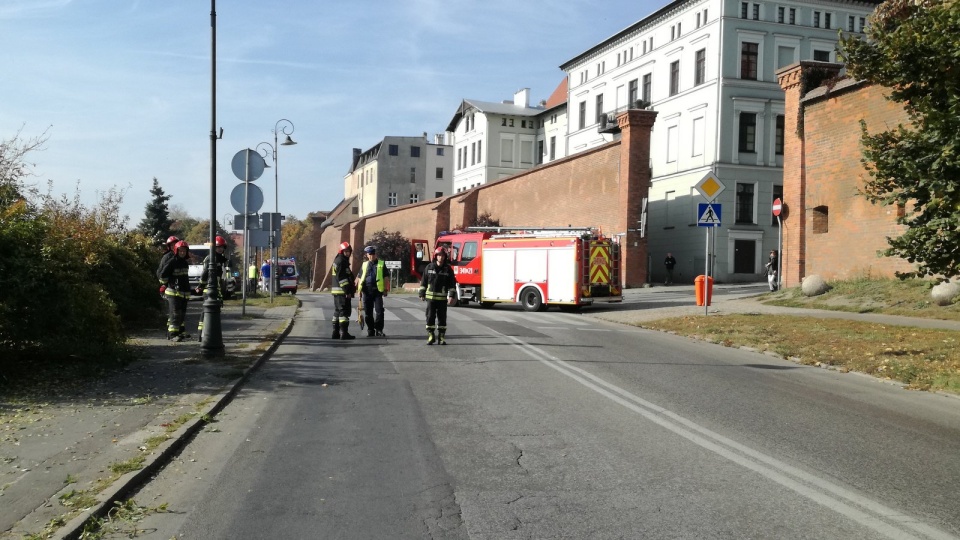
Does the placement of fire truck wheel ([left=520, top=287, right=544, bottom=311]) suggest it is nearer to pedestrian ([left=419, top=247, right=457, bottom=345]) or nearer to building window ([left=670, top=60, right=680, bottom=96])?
pedestrian ([left=419, top=247, right=457, bottom=345])

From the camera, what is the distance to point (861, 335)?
15445 mm

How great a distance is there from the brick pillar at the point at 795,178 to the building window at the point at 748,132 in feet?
64.7

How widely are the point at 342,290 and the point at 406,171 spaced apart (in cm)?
8960

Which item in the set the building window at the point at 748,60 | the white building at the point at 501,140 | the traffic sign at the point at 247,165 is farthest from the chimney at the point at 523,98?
the traffic sign at the point at 247,165

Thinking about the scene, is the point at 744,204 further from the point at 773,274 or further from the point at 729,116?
the point at 773,274

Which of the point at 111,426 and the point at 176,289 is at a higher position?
the point at 176,289

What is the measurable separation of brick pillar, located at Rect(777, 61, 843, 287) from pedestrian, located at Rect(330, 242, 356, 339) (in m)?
17.4

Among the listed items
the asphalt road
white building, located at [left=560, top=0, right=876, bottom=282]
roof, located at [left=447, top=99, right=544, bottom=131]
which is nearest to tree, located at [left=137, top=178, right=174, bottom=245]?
roof, located at [left=447, top=99, right=544, bottom=131]

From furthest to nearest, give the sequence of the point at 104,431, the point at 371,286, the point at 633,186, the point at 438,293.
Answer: the point at 633,186, the point at 371,286, the point at 438,293, the point at 104,431

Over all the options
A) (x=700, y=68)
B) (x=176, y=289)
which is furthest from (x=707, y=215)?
(x=700, y=68)

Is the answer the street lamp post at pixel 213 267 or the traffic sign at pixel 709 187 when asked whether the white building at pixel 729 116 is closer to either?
the traffic sign at pixel 709 187

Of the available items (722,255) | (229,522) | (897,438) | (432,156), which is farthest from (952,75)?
(432,156)

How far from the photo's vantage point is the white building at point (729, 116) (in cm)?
4806

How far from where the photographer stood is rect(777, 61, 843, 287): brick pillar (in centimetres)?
2805
